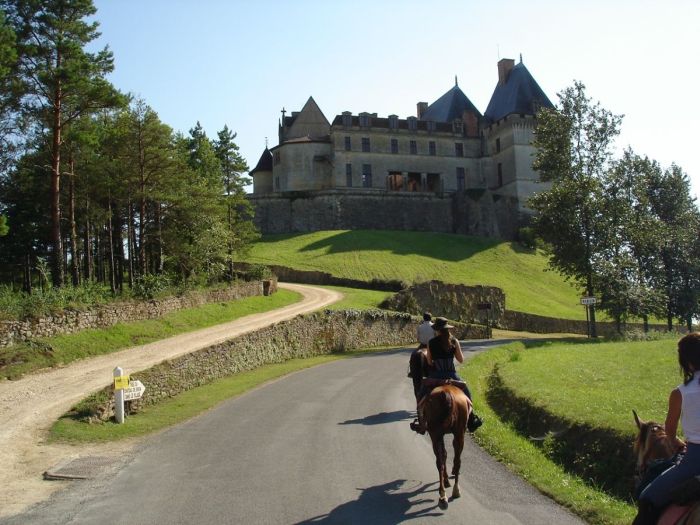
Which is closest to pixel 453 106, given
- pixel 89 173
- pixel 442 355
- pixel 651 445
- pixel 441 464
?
pixel 89 173

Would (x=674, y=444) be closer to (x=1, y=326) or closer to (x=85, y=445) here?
(x=85, y=445)

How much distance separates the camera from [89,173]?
32.5m

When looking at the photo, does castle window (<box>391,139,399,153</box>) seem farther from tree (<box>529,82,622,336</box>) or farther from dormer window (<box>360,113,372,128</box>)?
tree (<box>529,82,622,336</box>)

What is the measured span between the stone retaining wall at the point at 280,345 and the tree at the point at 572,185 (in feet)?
27.4

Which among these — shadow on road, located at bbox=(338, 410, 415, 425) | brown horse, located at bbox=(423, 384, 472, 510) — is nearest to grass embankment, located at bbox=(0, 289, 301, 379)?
shadow on road, located at bbox=(338, 410, 415, 425)

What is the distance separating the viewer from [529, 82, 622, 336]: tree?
42.1 m

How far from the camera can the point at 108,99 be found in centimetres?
2578

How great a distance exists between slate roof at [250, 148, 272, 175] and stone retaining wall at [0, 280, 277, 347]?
5463 centimetres

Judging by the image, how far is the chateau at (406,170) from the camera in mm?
82938

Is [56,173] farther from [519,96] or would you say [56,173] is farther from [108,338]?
[519,96]

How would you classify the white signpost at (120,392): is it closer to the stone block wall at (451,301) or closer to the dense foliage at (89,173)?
the dense foliage at (89,173)

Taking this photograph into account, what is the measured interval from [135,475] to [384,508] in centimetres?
454

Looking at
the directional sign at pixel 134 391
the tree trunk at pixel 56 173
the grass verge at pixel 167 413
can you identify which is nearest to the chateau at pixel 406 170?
the tree trunk at pixel 56 173

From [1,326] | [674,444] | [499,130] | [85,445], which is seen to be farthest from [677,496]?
[499,130]
